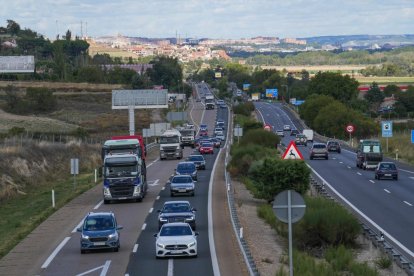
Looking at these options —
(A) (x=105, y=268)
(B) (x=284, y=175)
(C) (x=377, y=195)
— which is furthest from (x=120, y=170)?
(A) (x=105, y=268)

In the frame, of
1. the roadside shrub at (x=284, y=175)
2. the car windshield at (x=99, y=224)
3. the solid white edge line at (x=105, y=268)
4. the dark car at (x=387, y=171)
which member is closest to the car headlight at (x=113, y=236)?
the car windshield at (x=99, y=224)

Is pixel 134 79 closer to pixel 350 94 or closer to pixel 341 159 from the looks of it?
pixel 350 94

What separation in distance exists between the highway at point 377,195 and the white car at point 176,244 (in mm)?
6974

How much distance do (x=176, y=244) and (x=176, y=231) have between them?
79cm

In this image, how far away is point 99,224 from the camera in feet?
101

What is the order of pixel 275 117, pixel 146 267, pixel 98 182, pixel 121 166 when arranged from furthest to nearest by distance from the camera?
pixel 275 117
pixel 98 182
pixel 121 166
pixel 146 267

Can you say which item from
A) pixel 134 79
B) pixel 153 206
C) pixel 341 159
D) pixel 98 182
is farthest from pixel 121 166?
pixel 134 79

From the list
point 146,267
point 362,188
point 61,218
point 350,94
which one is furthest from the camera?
point 350,94

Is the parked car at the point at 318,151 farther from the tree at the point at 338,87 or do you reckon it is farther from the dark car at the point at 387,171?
the tree at the point at 338,87

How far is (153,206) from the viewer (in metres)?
45.0

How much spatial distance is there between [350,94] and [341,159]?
104894 mm

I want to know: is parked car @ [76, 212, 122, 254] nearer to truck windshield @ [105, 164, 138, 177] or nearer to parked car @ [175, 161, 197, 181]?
truck windshield @ [105, 164, 138, 177]

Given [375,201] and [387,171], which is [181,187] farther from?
[387,171]

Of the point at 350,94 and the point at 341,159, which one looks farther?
the point at 350,94
